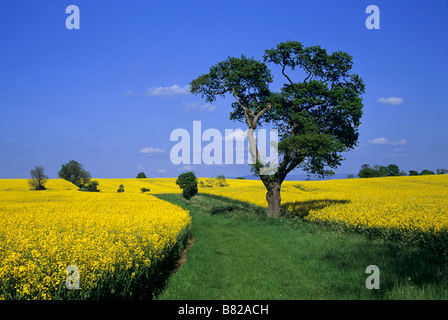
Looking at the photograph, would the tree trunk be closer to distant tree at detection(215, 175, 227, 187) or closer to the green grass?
the green grass

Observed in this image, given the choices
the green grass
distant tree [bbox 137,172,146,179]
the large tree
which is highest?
the large tree

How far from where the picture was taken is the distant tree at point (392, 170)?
301ft

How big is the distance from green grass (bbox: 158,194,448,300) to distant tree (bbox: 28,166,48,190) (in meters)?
57.3

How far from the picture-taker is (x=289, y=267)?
10125mm

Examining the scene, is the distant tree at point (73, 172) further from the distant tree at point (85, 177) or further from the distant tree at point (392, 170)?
the distant tree at point (392, 170)

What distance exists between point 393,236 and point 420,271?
19.8 ft

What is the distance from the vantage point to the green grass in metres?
7.48

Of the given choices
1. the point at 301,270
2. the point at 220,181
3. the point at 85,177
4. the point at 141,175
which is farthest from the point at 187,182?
the point at 141,175

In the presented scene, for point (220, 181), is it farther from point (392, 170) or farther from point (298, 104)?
point (392, 170)

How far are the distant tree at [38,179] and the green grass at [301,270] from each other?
5728 cm

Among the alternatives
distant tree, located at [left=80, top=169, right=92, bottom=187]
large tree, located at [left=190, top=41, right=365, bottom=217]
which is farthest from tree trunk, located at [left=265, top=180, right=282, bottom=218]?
distant tree, located at [left=80, top=169, right=92, bottom=187]

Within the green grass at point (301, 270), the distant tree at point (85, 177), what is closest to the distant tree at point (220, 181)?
the distant tree at point (85, 177)
